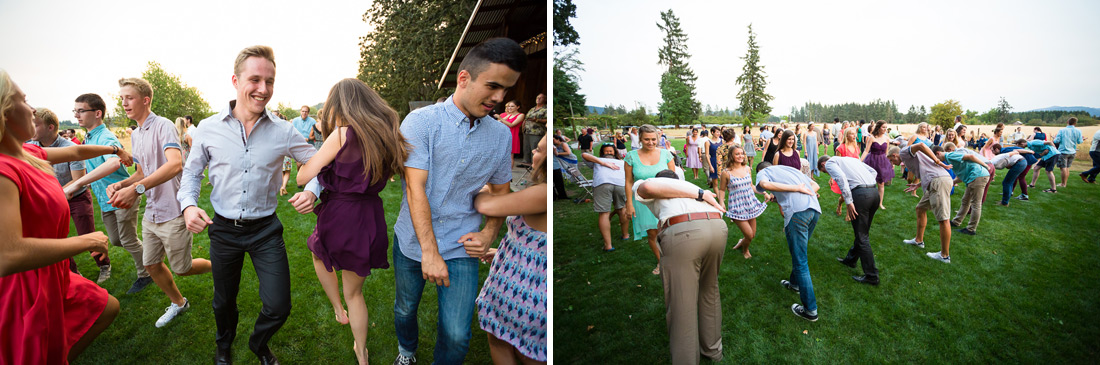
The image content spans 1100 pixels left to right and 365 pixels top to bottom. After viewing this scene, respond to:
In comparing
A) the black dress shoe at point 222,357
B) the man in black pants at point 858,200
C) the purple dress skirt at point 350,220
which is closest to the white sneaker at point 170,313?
the black dress shoe at point 222,357

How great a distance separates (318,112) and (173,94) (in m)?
0.67

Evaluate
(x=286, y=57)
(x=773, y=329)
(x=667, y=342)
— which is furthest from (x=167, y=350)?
(x=773, y=329)

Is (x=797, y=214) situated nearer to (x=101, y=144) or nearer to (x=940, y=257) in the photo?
(x=940, y=257)

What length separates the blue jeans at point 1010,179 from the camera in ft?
7.18

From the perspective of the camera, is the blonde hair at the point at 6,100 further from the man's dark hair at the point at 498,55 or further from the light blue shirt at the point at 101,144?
the man's dark hair at the point at 498,55

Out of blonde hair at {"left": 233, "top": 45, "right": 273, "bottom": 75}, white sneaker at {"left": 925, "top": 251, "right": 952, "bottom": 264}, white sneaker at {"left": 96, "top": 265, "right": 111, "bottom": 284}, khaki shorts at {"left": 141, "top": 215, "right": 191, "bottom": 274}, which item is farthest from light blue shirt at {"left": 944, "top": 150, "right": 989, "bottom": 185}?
white sneaker at {"left": 96, "top": 265, "right": 111, "bottom": 284}

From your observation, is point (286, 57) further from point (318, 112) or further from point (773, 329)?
point (773, 329)

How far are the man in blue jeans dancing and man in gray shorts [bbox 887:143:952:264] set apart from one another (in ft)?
1.79

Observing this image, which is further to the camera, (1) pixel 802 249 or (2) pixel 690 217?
(1) pixel 802 249

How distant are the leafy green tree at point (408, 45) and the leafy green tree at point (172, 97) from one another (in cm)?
81

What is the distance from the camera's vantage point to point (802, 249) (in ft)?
7.72

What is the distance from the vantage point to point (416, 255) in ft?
5.98

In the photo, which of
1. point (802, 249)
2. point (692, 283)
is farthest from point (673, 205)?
point (802, 249)

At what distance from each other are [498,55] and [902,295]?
2402 mm
